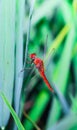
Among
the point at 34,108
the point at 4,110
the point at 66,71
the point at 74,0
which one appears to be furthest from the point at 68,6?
the point at 4,110

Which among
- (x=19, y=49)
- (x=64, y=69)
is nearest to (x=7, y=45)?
(x=19, y=49)

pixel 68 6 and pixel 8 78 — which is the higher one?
pixel 68 6

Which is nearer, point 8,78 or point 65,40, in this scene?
point 8,78

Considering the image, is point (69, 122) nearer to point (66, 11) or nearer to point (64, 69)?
point (64, 69)

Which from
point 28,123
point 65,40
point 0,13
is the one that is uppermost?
point 0,13

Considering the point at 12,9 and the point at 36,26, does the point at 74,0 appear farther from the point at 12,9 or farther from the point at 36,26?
the point at 12,9

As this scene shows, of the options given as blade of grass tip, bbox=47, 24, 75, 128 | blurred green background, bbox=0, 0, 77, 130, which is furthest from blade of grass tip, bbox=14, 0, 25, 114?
blade of grass tip, bbox=47, 24, 75, 128

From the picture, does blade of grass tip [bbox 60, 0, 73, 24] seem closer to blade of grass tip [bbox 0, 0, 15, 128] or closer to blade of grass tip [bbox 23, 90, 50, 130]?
blade of grass tip [bbox 23, 90, 50, 130]

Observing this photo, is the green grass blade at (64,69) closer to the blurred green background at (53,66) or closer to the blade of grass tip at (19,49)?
the blurred green background at (53,66)
